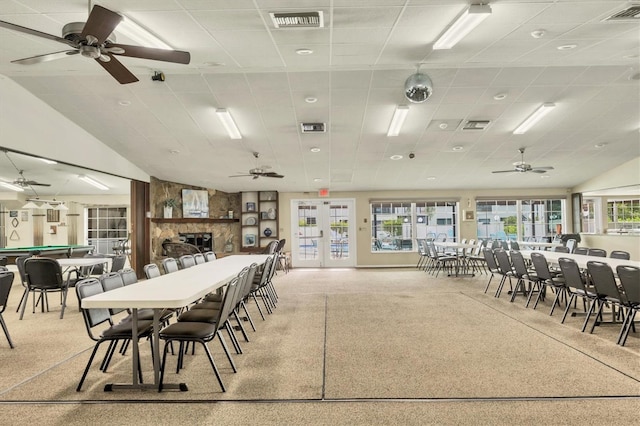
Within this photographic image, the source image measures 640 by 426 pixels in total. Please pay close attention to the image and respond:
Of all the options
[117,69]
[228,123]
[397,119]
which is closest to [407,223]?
[397,119]

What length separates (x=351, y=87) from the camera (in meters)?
6.06

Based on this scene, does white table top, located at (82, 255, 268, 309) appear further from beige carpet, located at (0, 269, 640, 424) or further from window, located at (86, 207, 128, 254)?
window, located at (86, 207, 128, 254)

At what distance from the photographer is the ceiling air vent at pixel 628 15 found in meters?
3.84

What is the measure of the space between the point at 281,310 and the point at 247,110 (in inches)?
127

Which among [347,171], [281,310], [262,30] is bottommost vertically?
[281,310]

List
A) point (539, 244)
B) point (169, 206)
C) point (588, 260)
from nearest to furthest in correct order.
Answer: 1. point (588, 260)
2. point (539, 244)
3. point (169, 206)

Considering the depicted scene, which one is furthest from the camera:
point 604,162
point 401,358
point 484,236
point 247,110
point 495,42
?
point 484,236

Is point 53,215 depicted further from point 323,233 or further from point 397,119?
point 397,119

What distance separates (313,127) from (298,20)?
3476 mm

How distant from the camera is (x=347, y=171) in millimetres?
10406

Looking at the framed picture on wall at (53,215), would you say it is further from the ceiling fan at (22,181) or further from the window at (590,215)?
the window at (590,215)

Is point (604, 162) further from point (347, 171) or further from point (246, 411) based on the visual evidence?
point (246, 411)

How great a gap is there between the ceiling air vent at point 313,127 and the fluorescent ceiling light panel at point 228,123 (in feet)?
3.98

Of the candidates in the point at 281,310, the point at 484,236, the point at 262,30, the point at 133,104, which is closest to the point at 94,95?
the point at 133,104
